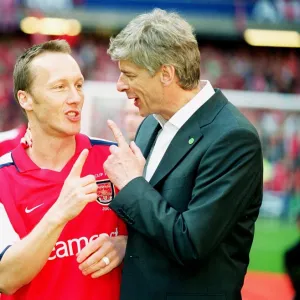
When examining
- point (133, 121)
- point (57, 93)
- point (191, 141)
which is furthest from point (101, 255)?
point (133, 121)

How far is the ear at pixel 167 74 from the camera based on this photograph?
9.13 feet

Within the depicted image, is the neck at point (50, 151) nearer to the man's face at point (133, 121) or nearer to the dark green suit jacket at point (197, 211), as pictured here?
the dark green suit jacket at point (197, 211)

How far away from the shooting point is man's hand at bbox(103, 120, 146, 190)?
2.65 m

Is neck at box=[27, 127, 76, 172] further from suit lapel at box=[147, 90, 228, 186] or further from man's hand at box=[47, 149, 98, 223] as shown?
suit lapel at box=[147, 90, 228, 186]

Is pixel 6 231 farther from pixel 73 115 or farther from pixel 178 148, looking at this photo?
pixel 178 148

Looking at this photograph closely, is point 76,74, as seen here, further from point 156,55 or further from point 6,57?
point 6,57

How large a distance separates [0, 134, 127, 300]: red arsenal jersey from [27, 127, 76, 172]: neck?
3 cm

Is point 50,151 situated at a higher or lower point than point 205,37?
higher

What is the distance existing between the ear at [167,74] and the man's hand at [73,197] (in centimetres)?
50

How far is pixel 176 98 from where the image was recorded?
2.83m

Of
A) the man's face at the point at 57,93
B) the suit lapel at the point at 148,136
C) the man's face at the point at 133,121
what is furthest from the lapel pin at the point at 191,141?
the man's face at the point at 133,121

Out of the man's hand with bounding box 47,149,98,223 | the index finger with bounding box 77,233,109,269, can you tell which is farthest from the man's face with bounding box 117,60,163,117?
the index finger with bounding box 77,233,109,269

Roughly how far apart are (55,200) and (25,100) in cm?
45

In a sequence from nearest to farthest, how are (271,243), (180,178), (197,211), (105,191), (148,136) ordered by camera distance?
(197,211), (180,178), (105,191), (148,136), (271,243)
